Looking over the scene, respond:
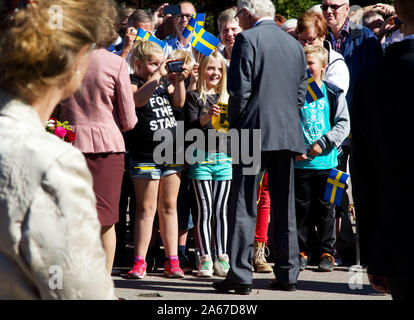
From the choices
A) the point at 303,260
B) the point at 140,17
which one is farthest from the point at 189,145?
the point at 140,17

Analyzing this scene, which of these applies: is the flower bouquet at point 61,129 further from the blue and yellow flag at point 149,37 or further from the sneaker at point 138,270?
the blue and yellow flag at point 149,37

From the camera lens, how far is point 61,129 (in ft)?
16.7

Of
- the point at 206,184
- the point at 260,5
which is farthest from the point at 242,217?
the point at 260,5

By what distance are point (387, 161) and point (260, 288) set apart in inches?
147

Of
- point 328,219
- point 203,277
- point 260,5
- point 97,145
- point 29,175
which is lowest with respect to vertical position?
point 203,277

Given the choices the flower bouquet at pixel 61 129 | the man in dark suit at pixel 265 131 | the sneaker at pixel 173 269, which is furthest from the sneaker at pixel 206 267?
the flower bouquet at pixel 61 129

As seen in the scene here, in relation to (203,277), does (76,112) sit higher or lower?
higher

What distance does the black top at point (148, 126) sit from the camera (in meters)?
6.32

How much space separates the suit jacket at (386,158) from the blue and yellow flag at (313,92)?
4036 millimetres

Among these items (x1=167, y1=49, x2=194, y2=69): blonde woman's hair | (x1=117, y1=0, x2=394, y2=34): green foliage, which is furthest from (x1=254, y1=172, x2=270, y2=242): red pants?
(x1=117, y1=0, x2=394, y2=34): green foliage

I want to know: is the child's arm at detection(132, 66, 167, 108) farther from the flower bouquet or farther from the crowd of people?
the flower bouquet

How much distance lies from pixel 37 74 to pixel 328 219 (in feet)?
17.8

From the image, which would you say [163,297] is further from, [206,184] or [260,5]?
[260,5]

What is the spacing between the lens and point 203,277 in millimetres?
6582
